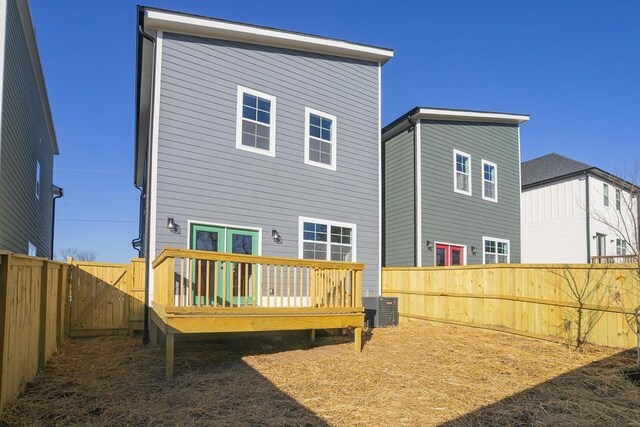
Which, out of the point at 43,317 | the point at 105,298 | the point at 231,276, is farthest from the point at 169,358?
the point at 105,298

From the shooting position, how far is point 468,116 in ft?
45.7

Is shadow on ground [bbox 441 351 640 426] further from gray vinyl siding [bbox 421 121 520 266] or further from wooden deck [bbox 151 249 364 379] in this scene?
gray vinyl siding [bbox 421 121 520 266]

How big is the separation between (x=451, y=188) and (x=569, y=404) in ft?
31.7

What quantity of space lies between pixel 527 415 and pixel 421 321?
255 inches

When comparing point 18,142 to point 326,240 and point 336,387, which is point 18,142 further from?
point 336,387

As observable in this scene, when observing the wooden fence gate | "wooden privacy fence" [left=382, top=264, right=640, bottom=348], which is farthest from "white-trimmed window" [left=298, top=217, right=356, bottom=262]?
the wooden fence gate

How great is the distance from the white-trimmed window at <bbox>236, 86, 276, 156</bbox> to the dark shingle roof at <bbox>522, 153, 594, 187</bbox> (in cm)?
1467

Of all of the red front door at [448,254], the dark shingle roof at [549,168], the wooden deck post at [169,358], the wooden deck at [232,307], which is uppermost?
the dark shingle roof at [549,168]

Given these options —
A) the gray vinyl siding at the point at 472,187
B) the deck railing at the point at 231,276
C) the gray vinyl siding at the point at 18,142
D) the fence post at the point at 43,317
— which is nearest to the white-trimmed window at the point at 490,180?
the gray vinyl siding at the point at 472,187

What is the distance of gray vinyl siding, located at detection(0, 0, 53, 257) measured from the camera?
23.7 ft

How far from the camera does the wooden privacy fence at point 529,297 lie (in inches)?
262

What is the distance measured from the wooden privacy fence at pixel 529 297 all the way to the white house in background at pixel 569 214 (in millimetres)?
10868

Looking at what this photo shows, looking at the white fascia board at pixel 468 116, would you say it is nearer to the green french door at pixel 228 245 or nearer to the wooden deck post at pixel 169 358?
the green french door at pixel 228 245

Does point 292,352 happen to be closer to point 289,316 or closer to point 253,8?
point 289,316
